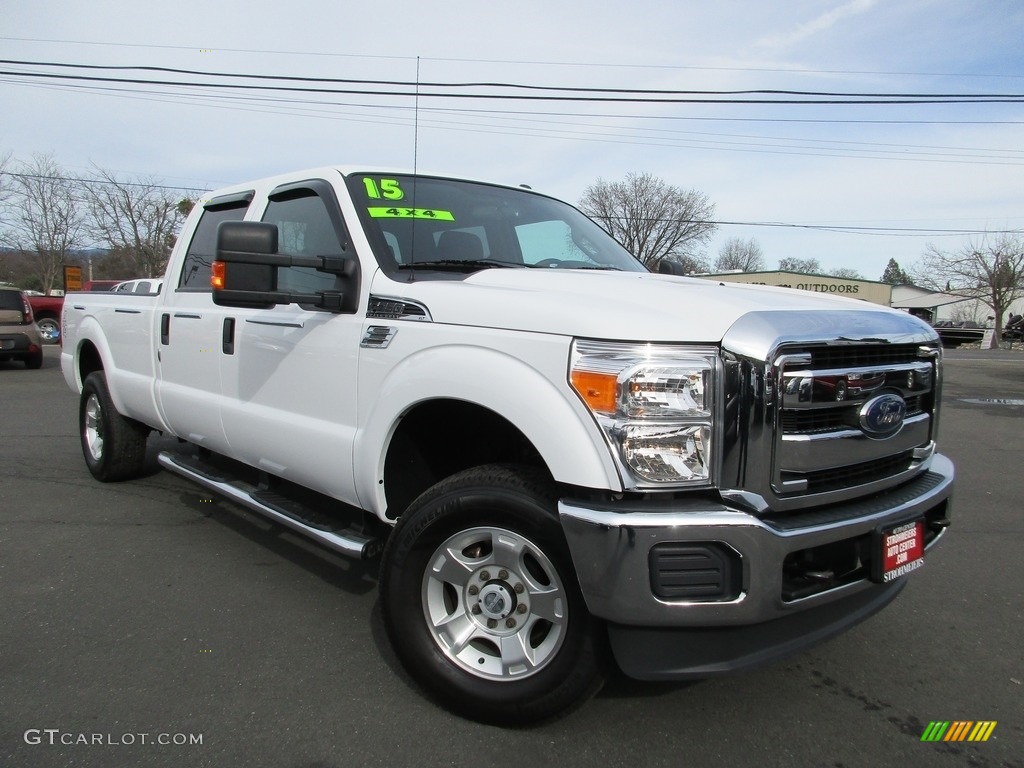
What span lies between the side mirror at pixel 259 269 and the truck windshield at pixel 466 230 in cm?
19

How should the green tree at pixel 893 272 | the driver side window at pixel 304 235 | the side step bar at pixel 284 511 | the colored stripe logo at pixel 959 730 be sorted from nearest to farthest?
the colored stripe logo at pixel 959 730, the side step bar at pixel 284 511, the driver side window at pixel 304 235, the green tree at pixel 893 272

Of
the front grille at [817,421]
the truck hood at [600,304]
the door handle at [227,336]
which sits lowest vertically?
the front grille at [817,421]

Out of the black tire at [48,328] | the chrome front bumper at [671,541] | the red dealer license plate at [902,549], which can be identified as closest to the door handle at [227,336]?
the chrome front bumper at [671,541]

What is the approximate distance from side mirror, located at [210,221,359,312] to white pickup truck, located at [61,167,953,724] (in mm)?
11

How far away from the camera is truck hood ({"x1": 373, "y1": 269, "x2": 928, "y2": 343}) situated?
2193mm

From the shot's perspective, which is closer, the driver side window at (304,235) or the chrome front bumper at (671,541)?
the chrome front bumper at (671,541)

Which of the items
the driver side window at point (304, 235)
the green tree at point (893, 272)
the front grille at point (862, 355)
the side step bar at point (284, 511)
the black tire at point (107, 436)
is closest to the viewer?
the front grille at point (862, 355)

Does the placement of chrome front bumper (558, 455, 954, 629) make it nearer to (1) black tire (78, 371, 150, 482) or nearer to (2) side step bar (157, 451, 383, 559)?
(2) side step bar (157, 451, 383, 559)

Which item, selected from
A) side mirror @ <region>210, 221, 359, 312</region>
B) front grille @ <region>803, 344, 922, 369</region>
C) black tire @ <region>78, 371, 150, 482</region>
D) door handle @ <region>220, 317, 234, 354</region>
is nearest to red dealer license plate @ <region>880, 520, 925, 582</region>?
front grille @ <region>803, 344, 922, 369</region>

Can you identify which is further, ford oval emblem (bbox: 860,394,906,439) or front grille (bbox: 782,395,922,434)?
ford oval emblem (bbox: 860,394,906,439)

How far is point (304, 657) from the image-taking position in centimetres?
298

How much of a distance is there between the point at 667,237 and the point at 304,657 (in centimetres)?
Result: 4699

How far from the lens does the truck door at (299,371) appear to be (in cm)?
306

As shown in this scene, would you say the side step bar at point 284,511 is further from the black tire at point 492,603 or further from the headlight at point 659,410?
the headlight at point 659,410
